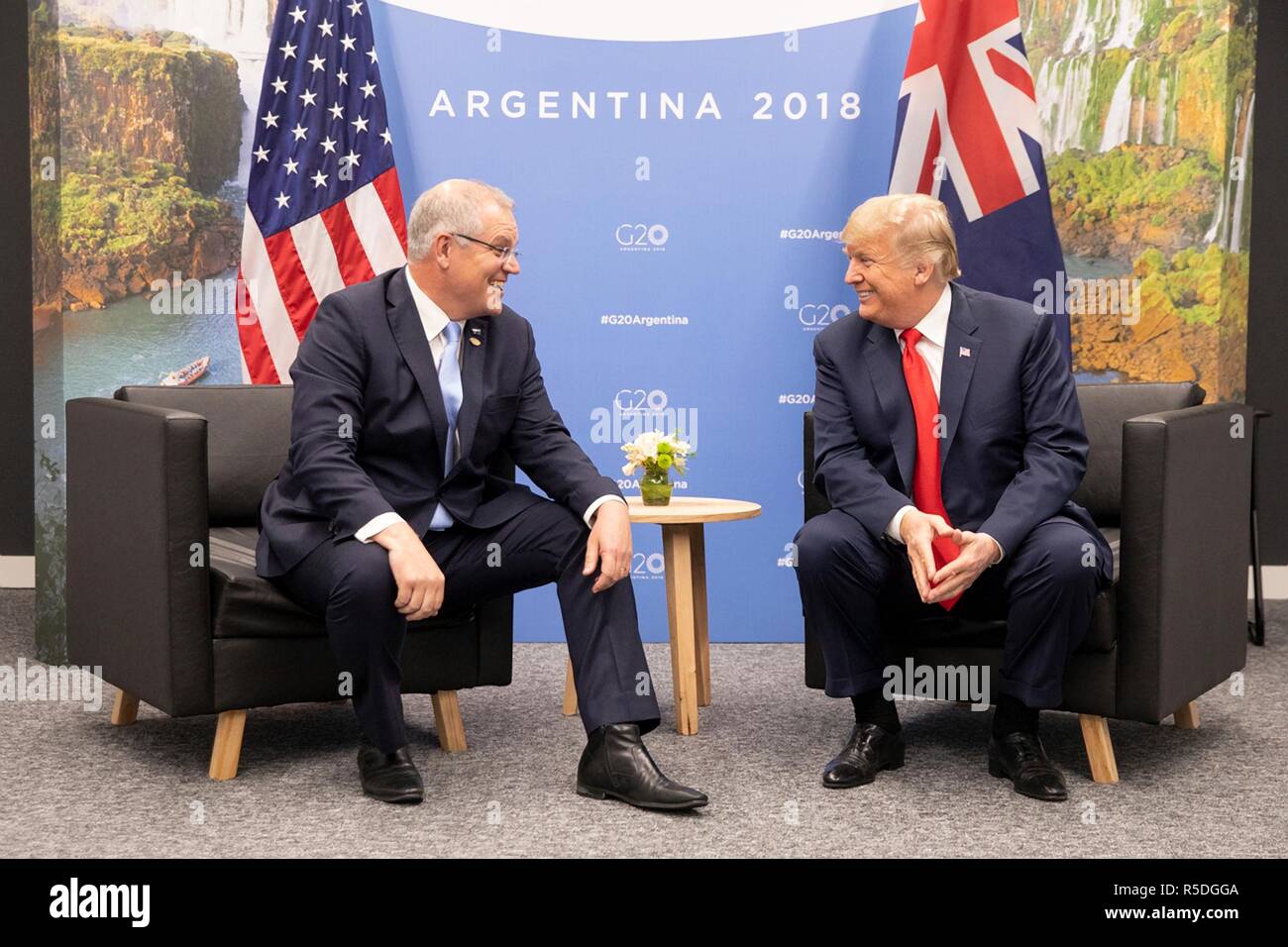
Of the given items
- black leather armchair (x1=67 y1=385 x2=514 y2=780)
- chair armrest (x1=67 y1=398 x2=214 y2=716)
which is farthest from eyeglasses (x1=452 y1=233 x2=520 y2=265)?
chair armrest (x1=67 y1=398 x2=214 y2=716)

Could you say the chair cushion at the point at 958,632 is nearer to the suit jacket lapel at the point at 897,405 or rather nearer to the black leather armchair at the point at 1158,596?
the black leather armchair at the point at 1158,596

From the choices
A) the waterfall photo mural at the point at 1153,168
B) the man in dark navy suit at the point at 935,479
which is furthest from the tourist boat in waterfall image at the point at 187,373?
the waterfall photo mural at the point at 1153,168

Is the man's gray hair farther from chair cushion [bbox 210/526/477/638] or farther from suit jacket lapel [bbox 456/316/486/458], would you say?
chair cushion [bbox 210/526/477/638]

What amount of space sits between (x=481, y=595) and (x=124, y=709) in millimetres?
1029

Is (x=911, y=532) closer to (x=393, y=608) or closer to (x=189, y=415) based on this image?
(x=393, y=608)

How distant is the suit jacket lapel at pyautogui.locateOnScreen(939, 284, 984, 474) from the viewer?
2834 millimetres

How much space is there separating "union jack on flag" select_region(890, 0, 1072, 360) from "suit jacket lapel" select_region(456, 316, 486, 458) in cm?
183

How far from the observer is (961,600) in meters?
2.84

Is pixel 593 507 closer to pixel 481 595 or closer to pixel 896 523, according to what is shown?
pixel 481 595

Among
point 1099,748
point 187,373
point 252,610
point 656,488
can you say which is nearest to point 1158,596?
point 1099,748

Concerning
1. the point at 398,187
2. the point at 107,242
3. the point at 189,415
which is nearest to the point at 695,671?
the point at 189,415

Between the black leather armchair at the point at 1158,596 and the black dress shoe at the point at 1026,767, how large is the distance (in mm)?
120

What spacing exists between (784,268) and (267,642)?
225cm
